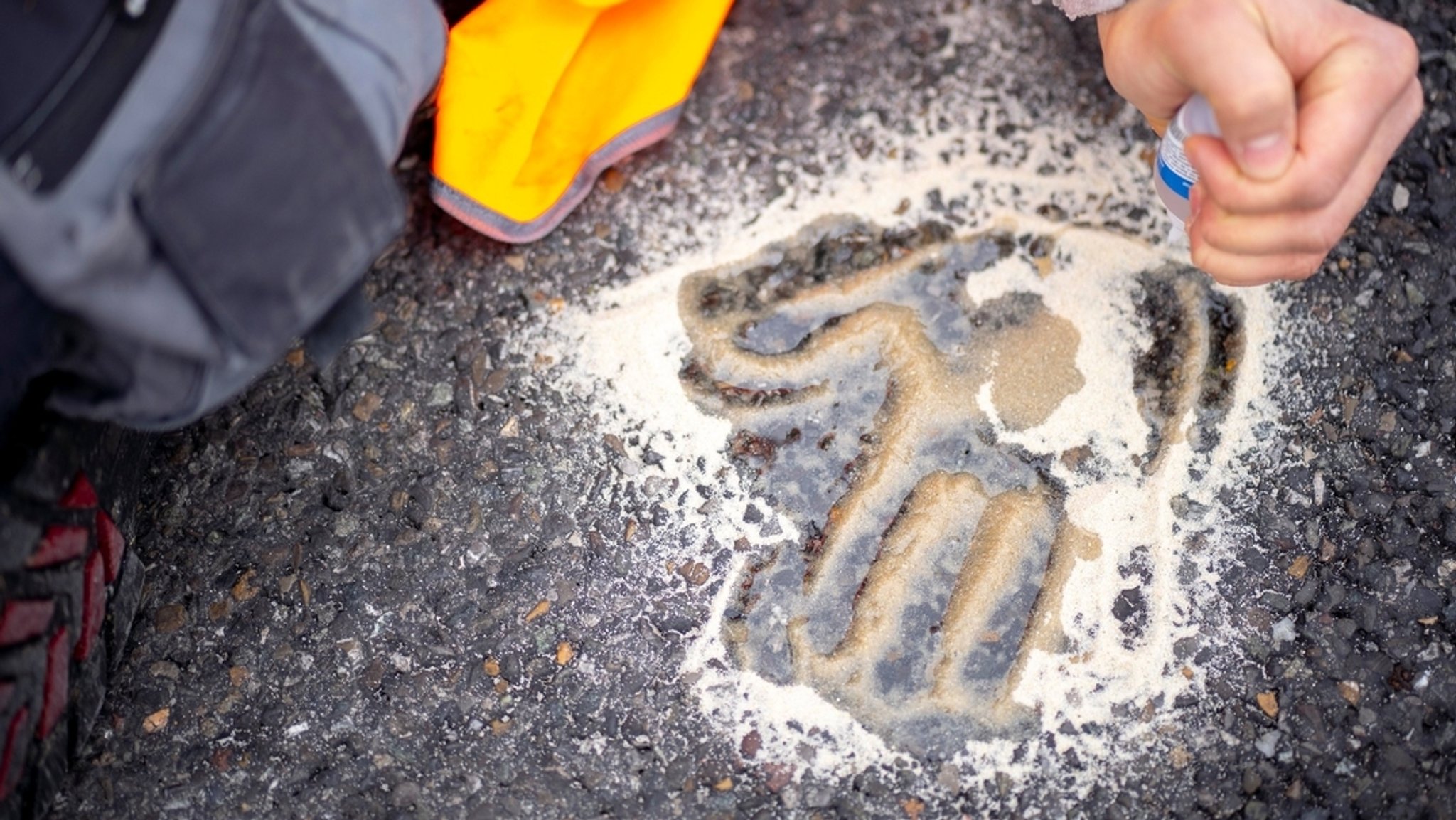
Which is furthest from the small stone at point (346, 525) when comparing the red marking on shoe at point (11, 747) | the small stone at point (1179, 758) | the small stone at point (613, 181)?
the small stone at point (1179, 758)

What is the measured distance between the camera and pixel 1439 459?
151cm

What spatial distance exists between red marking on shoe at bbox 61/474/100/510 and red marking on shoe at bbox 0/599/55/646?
0.35ft

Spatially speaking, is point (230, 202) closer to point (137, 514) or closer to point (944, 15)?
point (137, 514)

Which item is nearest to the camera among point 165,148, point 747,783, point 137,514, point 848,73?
point 165,148

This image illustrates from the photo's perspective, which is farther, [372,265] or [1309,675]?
[372,265]

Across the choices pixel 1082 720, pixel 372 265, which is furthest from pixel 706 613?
pixel 372 265

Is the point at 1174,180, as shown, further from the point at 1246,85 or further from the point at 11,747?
the point at 11,747

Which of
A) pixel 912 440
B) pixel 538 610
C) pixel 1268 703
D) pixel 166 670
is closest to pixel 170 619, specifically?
pixel 166 670

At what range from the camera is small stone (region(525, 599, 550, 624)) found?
4.70 feet

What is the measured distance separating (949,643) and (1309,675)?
0.47m

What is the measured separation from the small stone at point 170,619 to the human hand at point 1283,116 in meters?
1.36

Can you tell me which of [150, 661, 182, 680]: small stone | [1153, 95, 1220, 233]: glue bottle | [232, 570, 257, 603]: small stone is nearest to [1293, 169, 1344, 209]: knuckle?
[1153, 95, 1220, 233]: glue bottle

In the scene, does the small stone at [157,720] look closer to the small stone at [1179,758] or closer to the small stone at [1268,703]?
the small stone at [1179,758]

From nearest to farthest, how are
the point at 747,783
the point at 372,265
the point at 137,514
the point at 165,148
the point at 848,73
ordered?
1. the point at 165,148
2. the point at 747,783
3. the point at 137,514
4. the point at 372,265
5. the point at 848,73
